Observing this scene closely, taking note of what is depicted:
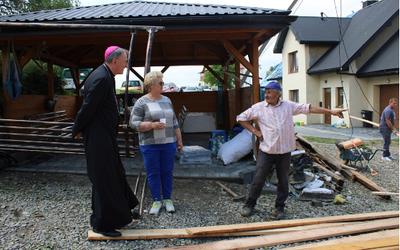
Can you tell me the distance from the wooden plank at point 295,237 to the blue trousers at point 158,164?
1.09m

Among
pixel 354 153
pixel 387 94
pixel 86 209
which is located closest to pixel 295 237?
pixel 86 209

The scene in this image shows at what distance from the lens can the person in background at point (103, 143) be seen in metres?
3.12

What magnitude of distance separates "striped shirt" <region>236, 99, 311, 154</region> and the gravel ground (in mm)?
968

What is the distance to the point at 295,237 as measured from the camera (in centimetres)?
341

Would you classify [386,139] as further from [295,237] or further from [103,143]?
[103,143]

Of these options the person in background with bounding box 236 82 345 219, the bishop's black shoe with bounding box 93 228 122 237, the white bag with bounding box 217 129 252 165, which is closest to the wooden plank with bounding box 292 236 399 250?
the person in background with bounding box 236 82 345 219

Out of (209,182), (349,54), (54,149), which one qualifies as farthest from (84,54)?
(349,54)

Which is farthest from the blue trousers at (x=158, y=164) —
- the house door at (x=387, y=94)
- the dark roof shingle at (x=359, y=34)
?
the house door at (x=387, y=94)

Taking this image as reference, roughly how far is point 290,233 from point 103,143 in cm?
223

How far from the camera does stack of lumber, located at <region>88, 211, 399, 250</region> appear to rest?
325 cm

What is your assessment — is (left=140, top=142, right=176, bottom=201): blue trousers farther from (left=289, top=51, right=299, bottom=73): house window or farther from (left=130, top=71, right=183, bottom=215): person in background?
(left=289, top=51, right=299, bottom=73): house window

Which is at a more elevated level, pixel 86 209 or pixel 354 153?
pixel 354 153

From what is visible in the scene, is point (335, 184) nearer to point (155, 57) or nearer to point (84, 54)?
point (155, 57)

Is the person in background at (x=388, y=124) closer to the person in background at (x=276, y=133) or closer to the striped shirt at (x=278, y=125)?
the person in background at (x=276, y=133)
